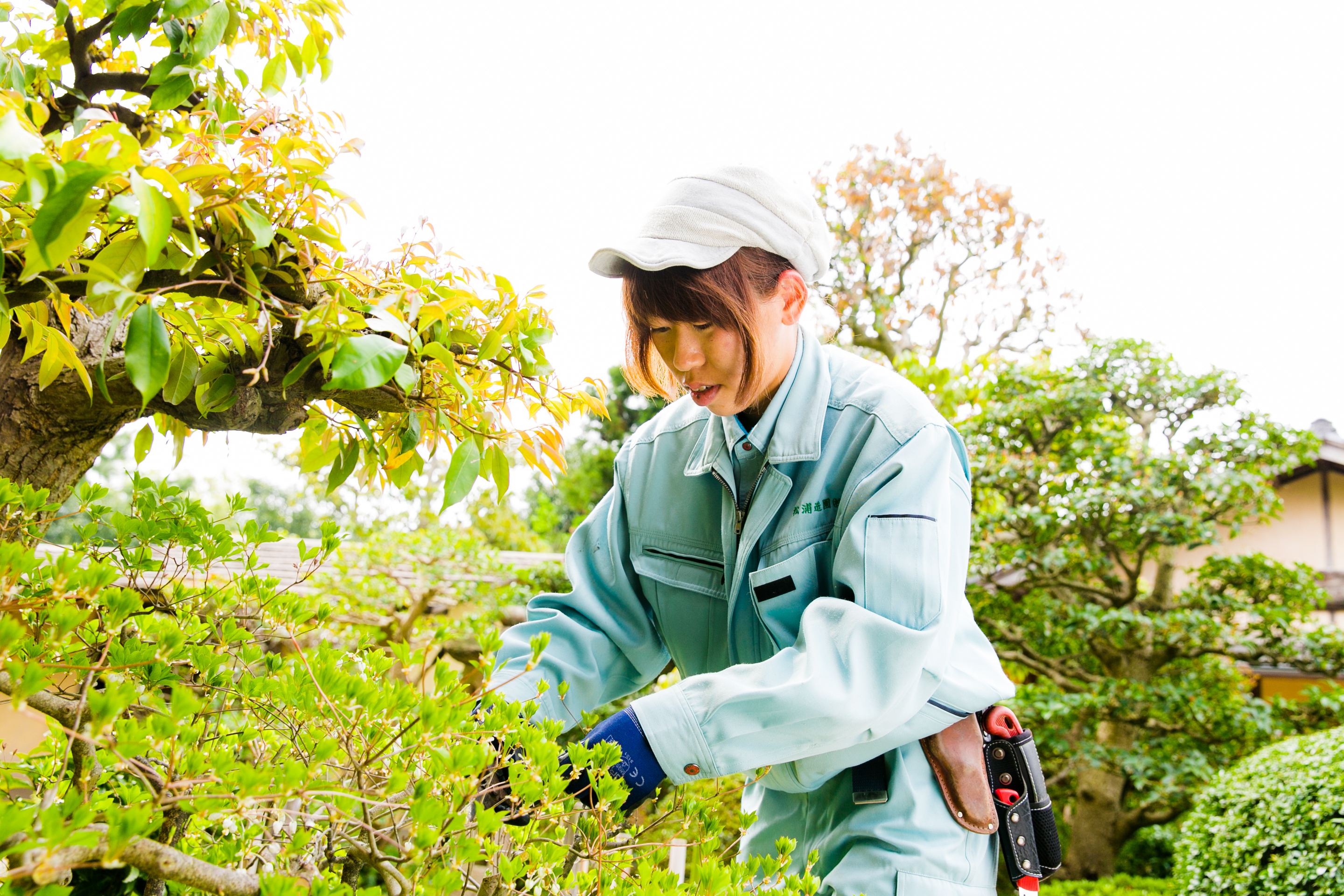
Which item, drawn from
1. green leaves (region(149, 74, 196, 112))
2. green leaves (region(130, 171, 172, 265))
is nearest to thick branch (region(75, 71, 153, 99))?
green leaves (region(149, 74, 196, 112))

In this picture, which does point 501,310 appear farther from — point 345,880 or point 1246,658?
point 1246,658

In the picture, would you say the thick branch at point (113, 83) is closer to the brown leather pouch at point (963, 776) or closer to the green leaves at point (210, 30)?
the green leaves at point (210, 30)

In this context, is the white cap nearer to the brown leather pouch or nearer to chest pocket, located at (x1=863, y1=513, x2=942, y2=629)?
chest pocket, located at (x1=863, y1=513, x2=942, y2=629)

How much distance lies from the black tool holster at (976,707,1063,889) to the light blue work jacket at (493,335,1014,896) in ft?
0.17

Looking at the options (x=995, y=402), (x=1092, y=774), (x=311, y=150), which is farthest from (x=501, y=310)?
(x=1092, y=774)

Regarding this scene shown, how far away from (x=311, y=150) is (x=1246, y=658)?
20.1 feet

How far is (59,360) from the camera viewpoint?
1.10 metres

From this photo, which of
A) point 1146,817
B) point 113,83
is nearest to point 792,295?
point 113,83

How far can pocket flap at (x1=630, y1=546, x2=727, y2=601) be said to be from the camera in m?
1.76

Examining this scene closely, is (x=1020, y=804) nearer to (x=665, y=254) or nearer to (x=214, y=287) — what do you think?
(x=665, y=254)

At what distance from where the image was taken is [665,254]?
143 cm

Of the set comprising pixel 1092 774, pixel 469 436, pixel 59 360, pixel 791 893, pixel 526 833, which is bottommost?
pixel 1092 774

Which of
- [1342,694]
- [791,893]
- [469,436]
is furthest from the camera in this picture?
[1342,694]

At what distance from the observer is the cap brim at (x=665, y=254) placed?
4.65ft
